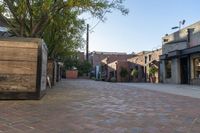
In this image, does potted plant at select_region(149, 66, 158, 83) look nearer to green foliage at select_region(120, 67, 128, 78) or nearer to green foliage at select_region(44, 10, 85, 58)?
green foliage at select_region(120, 67, 128, 78)

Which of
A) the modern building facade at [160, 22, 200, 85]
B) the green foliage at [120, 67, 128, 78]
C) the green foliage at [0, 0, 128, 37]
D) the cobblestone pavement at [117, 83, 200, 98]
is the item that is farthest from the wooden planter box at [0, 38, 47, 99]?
the green foliage at [120, 67, 128, 78]

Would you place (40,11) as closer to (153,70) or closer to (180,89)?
(180,89)

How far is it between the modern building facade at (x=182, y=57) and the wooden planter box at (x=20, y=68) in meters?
18.2

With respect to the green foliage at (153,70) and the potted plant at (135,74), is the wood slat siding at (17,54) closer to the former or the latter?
the green foliage at (153,70)

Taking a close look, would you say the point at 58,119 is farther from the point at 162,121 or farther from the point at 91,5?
the point at 91,5

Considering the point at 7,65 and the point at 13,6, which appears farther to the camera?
the point at 13,6

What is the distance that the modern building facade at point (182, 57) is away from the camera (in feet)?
84.9

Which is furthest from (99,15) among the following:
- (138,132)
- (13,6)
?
(138,132)

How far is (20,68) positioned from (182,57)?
21.9 meters

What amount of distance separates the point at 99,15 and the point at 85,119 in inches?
338

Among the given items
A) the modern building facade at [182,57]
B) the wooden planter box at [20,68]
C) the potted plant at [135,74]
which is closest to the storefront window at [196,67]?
the modern building facade at [182,57]

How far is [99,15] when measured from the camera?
520 inches

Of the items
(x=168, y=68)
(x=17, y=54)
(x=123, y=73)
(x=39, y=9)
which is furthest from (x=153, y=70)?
(x=17, y=54)

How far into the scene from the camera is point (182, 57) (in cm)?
2784
